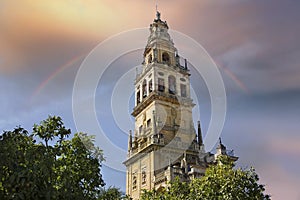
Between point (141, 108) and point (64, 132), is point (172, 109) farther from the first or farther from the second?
point (64, 132)

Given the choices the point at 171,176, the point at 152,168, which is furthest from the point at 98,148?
the point at 152,168

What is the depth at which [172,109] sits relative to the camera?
5288 centimetres

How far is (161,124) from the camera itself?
50.4 m

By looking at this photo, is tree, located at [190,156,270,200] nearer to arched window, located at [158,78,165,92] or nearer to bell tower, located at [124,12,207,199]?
bell tower, located at [124,12,207,199]

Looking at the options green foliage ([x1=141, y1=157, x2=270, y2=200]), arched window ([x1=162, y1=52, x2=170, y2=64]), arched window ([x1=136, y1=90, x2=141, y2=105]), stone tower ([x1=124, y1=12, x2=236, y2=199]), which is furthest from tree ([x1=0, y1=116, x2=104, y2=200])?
arched window ([x1=162, y1=52, x2=170, y2=64])

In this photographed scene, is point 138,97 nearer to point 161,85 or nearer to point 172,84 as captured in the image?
point 161,85

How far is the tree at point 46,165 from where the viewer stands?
11.0m

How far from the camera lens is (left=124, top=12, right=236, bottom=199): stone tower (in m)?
46.5

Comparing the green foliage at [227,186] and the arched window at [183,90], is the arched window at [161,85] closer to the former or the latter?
the arched window at [183,90]

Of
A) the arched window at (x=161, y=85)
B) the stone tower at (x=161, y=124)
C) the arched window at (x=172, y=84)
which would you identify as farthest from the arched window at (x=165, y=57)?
the arched window at (x=161, y=85)

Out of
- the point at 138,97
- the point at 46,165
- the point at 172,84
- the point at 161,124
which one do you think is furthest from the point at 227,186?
the point at 138,97

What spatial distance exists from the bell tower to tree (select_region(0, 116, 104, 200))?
70.9 feet

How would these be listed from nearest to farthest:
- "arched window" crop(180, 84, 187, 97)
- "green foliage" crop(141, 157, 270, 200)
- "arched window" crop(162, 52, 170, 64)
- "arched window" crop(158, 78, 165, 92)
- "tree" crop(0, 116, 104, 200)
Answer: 1. "tree" crop(0, 116, 104, 200)
2. "green foliage" crop(141, 157, 270, 200)
3. "arched window" crop(158, 78, 165, 92)
4. "arched window" crop(180, 84, 187, 97)
5. "arched window" crop(162, 52, 170, 64)

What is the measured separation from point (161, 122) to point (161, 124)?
0.39 meters
